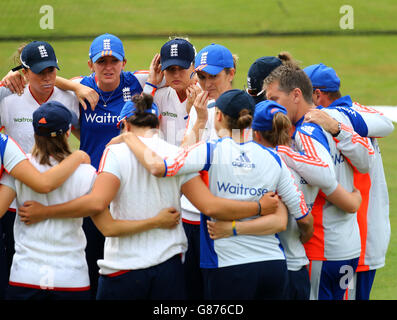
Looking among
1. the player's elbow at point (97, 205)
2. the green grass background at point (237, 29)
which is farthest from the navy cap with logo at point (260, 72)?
the green grass background at point (237, 29)

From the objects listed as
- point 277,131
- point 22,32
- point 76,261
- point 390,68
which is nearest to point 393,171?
point 277,131

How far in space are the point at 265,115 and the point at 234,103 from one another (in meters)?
0.27

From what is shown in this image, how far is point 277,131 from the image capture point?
3965mm

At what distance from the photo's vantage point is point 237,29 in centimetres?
2448

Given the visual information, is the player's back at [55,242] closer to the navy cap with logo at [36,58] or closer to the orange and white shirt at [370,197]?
the navy cap with logo at [36,58]

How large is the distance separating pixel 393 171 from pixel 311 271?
6484 mm

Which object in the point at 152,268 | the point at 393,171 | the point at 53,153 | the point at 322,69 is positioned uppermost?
the point at 322,69

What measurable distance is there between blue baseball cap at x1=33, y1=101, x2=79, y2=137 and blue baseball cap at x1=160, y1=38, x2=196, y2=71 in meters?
1.37

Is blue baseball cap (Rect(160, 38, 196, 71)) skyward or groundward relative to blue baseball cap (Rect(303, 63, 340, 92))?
skyward

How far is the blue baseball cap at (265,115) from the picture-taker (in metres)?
3.91

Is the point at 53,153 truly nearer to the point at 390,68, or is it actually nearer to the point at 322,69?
the point at 322,69

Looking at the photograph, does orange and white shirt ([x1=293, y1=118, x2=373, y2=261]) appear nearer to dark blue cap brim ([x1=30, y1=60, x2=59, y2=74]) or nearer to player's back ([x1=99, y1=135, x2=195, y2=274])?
player's back ([x1=99, y1=135, x2=195, y2=274])

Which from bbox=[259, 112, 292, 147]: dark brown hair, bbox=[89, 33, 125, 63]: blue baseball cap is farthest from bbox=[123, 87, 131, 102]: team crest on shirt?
bbox=[259, 112, 292, 147]: dark brown hair

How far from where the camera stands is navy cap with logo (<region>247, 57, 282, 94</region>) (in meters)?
5.09
